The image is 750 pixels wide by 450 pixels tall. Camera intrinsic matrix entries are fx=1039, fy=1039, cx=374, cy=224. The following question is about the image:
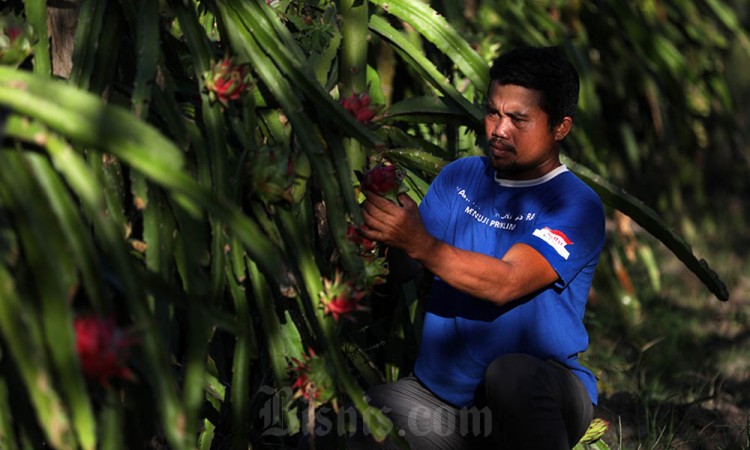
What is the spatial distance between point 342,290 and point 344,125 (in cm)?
33

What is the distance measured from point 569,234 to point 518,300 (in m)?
0.19

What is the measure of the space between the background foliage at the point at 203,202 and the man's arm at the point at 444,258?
65 millimetres

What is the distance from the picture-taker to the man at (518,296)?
7.01 ft

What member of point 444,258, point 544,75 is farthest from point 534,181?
point 444,258

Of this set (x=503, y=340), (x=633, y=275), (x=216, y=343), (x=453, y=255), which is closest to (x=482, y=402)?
(x=503, y=340)

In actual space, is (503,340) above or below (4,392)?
below

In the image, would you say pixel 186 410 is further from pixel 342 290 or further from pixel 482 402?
pixel 482 402

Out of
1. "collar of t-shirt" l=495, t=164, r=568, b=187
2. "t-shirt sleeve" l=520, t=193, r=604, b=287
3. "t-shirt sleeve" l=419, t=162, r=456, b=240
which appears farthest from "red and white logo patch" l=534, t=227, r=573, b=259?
"t-shirt sleeve" l=419, t=162, r=456, b=240

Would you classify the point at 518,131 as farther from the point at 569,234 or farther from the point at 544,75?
the point at 569,234

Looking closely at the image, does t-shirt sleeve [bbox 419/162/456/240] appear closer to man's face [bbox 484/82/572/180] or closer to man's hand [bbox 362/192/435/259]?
man's face [bbox 484/82/572/180]

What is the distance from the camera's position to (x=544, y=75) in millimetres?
2295

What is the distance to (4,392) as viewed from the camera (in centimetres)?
167

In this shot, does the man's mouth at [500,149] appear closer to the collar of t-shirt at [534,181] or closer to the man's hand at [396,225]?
the collar of t-shirt at [534,181]

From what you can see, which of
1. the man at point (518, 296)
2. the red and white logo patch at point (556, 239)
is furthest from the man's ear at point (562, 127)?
the red and white logo patch at point (556, 239)
